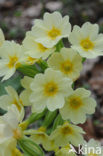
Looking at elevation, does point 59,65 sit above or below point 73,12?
below

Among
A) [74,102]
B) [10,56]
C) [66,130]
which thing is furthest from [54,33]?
[66,130]

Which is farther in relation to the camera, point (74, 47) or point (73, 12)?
point (73, 12)

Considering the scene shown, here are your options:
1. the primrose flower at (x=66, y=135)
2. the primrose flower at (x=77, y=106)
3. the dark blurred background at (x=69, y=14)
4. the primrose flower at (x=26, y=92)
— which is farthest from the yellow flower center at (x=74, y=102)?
the dark blurred background at (x=69, y=14)

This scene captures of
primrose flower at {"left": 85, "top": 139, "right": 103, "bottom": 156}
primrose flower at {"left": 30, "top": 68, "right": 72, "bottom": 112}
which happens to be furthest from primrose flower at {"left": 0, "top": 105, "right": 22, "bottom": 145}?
primrose flower at {"left": 85, "top": 139, "right": 103, "bottom": 156}

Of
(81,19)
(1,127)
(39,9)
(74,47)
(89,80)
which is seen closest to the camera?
(1,127)

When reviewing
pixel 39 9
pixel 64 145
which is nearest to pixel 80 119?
pixel 64 145

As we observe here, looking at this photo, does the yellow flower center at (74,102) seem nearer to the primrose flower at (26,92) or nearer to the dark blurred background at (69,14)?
the primrose flower at (26,92)

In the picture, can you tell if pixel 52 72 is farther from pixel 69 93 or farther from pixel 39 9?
pixel 39 9
